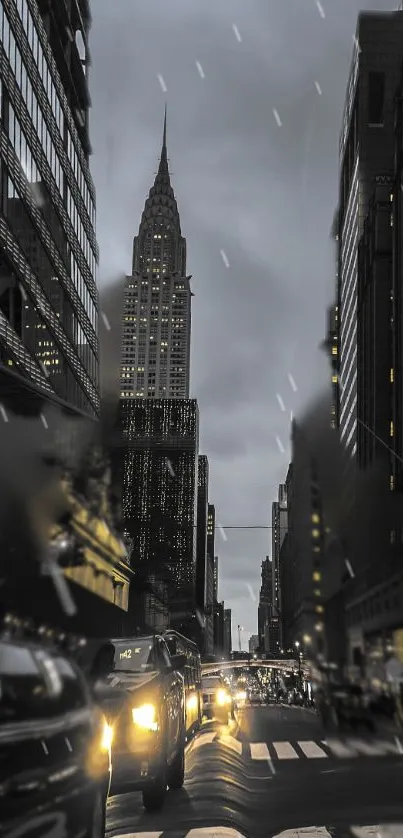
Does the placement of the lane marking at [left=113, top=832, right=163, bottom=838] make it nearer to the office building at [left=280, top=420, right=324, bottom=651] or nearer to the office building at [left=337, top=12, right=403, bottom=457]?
the office building at [left=280, top=420, right=324, bottom=651]

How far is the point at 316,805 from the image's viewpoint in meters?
9.27

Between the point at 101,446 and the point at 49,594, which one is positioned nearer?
the point at 49,594

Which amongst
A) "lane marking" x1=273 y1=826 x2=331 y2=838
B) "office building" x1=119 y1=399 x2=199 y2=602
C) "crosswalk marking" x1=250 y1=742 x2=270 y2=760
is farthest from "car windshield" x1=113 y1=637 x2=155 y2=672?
"crosswalk marking" x1=250 y1=742 x2=270 y2=760

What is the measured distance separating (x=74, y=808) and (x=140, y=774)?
4352 mm

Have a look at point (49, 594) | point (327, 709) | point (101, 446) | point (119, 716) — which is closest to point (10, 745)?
point (49, 594)

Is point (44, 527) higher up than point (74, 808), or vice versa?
point (44, 527)

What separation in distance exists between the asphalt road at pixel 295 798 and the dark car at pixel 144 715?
0.39 metres

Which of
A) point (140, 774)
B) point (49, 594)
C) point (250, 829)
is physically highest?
point (49, 594)

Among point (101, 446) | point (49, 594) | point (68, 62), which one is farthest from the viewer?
point (68, 62)

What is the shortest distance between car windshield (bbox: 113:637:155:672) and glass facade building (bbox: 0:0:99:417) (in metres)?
26.5

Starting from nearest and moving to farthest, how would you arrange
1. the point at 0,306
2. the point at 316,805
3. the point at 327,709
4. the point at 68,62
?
1. the point at 327,709
2. the point at 316,805
3. the point at 0,306
4. the point at 68,62

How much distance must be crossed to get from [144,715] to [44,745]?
3.38 meters

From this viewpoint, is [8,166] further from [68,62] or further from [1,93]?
→ [68,62]

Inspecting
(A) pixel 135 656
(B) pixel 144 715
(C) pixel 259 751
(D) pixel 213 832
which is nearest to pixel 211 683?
(C) pixel 259 751
